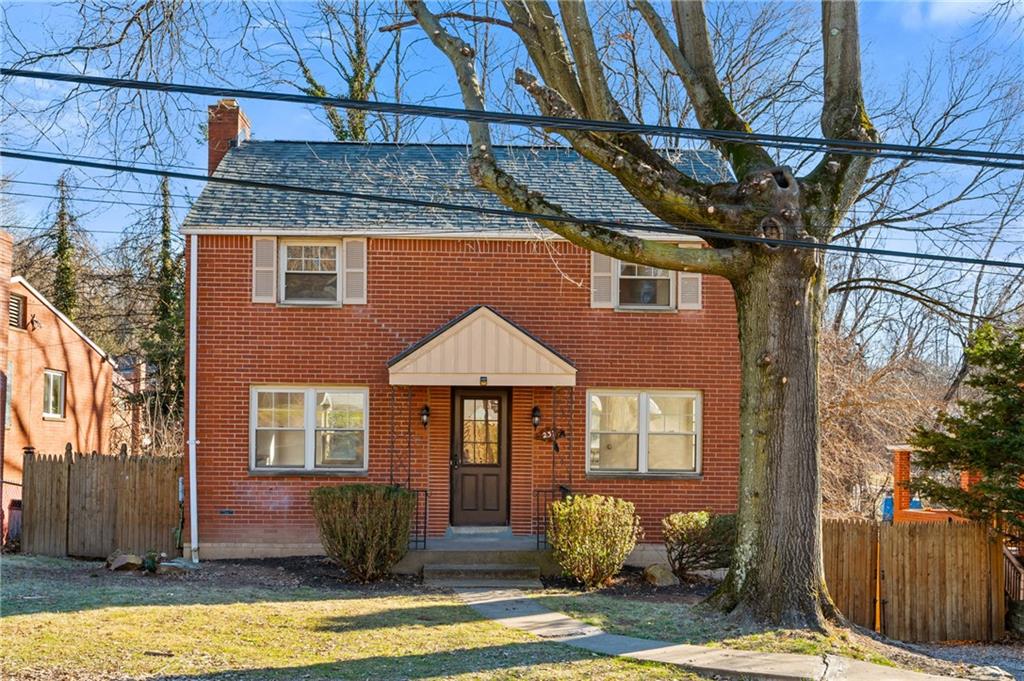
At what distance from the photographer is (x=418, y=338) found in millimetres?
16531

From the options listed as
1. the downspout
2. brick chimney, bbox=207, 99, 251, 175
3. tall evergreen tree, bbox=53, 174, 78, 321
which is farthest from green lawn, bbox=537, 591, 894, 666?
tall evergreen tree, bbox=53, 174, 78, 321

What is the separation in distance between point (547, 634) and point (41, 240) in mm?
27211

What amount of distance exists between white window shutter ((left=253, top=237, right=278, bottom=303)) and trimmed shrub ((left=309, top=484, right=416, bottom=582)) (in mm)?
3572

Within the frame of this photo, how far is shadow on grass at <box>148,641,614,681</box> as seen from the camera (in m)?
8.41

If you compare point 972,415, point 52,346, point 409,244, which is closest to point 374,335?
point 409,244

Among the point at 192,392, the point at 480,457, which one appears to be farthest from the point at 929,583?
the point at 192,392

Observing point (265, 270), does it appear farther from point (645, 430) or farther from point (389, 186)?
Result: point (645, 430)

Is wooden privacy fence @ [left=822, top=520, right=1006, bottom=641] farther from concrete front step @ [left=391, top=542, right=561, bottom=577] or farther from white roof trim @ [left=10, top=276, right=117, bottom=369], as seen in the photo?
white roof trim @ [left=10, top=276, right=117, bottom=369]

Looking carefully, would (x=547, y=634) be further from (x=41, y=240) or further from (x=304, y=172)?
(x=41, y=240)

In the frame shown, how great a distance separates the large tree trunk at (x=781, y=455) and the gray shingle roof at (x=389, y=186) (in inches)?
211

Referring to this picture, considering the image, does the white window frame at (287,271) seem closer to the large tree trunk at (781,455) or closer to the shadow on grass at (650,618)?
the shadow on grass at (650,618)

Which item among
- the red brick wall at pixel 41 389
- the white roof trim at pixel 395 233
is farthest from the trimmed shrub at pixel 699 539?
the red brick wall at pixel 41 389

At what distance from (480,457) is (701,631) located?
699 centimetres

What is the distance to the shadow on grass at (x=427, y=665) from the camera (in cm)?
841
